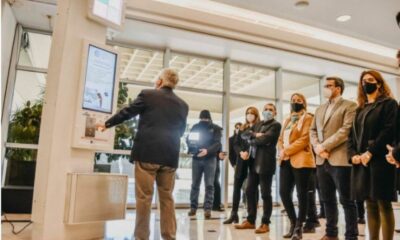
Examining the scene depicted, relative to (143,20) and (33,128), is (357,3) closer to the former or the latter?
(143,20)

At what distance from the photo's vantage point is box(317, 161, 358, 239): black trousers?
2.47 metres

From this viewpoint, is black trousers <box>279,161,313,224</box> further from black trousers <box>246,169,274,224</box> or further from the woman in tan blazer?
black trousers <box>246,169,274,224</box>

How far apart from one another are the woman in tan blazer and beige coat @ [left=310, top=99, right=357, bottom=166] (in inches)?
4.9

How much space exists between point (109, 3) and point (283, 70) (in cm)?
484

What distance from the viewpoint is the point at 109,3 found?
9.62 feet

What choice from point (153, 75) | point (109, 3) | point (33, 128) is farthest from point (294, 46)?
point (33, 128)

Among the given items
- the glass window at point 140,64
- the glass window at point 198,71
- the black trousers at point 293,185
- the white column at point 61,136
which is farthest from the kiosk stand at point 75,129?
the glass window at point 198,71

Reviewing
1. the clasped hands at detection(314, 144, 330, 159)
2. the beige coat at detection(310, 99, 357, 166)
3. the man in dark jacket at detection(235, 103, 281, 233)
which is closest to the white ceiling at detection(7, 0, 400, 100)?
the man in dark jacket at detection(235, 103, 281, 233)

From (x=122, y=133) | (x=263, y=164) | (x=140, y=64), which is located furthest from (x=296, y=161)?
(x=140, y=64)

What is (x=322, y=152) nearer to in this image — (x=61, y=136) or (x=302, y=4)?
(x=61, y=136)

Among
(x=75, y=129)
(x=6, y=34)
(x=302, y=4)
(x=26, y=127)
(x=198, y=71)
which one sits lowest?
(x=75, y=129)

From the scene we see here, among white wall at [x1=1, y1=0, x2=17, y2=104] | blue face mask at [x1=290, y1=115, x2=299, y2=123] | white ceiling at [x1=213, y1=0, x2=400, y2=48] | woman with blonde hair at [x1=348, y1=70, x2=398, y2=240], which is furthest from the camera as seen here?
white ceiling at [x1=213, y1=0, x2=400, y2=48]

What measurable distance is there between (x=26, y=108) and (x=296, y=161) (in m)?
3.91

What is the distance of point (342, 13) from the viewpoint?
4996 mm
